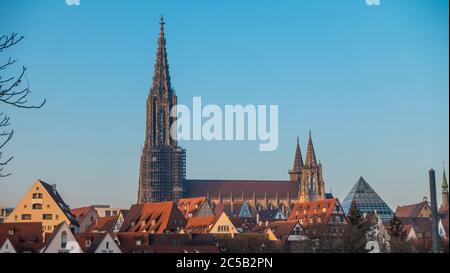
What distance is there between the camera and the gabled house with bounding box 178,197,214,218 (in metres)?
56.9

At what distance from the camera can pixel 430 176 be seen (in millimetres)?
14781

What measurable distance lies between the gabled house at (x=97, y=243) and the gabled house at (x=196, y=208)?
2974cm

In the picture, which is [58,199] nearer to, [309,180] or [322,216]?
[322,216]

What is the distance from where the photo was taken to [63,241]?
23844 mm

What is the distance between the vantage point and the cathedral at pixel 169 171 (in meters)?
72.8

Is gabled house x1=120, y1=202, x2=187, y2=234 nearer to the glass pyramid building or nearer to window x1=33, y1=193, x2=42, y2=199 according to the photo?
the glass pyramid building

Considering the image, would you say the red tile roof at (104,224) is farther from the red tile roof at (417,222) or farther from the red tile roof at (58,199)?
the red tile roof at (417,222)

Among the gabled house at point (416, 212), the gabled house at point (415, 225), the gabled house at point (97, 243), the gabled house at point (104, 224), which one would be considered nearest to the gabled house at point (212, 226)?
the gabled house at point (104, 224)

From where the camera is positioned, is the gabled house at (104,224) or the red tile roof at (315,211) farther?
the red tile roof at (315,211)

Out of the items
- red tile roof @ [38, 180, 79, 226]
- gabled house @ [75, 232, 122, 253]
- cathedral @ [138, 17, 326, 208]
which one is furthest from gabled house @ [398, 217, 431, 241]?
cathedral @ [138, 17, 326, 208]

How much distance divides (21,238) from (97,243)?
2.36m

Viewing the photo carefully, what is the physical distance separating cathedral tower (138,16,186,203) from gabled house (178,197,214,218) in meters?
11.0
